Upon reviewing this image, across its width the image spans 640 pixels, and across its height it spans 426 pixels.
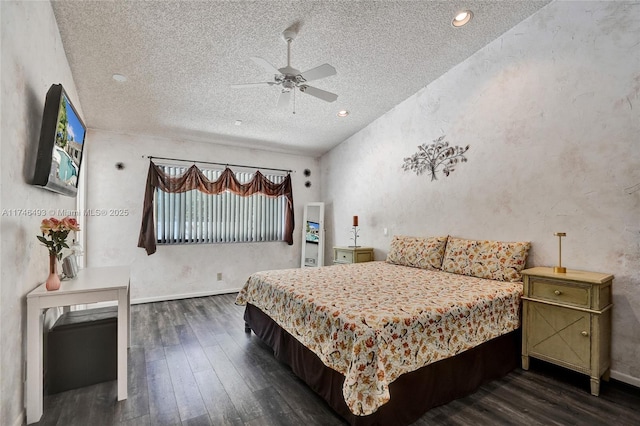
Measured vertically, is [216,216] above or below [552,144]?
below

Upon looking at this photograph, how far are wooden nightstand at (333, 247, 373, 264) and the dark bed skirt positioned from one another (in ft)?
7.15

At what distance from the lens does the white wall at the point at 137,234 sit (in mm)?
4277

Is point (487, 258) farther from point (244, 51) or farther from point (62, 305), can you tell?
point (62, 305)

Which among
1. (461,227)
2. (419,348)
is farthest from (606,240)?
(419,348)

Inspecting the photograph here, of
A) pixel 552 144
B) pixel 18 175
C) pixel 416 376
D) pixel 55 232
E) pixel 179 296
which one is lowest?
pixel 179 296

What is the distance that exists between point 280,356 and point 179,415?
33.9 inches

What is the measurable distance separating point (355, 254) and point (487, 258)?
6.63 feet

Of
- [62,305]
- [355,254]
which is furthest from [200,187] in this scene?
[62,305]

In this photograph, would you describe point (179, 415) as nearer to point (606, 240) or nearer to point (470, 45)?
point (606, 240)

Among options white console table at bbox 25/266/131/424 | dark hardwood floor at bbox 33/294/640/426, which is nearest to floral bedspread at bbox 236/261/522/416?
dark hardwood floor at bbox 33/294/640/426

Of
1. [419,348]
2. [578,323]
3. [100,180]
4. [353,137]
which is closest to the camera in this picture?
[419,348]

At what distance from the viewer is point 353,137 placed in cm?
528

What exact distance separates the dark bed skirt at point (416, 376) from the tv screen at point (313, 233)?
3213 millimetres

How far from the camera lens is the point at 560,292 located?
230 cm
